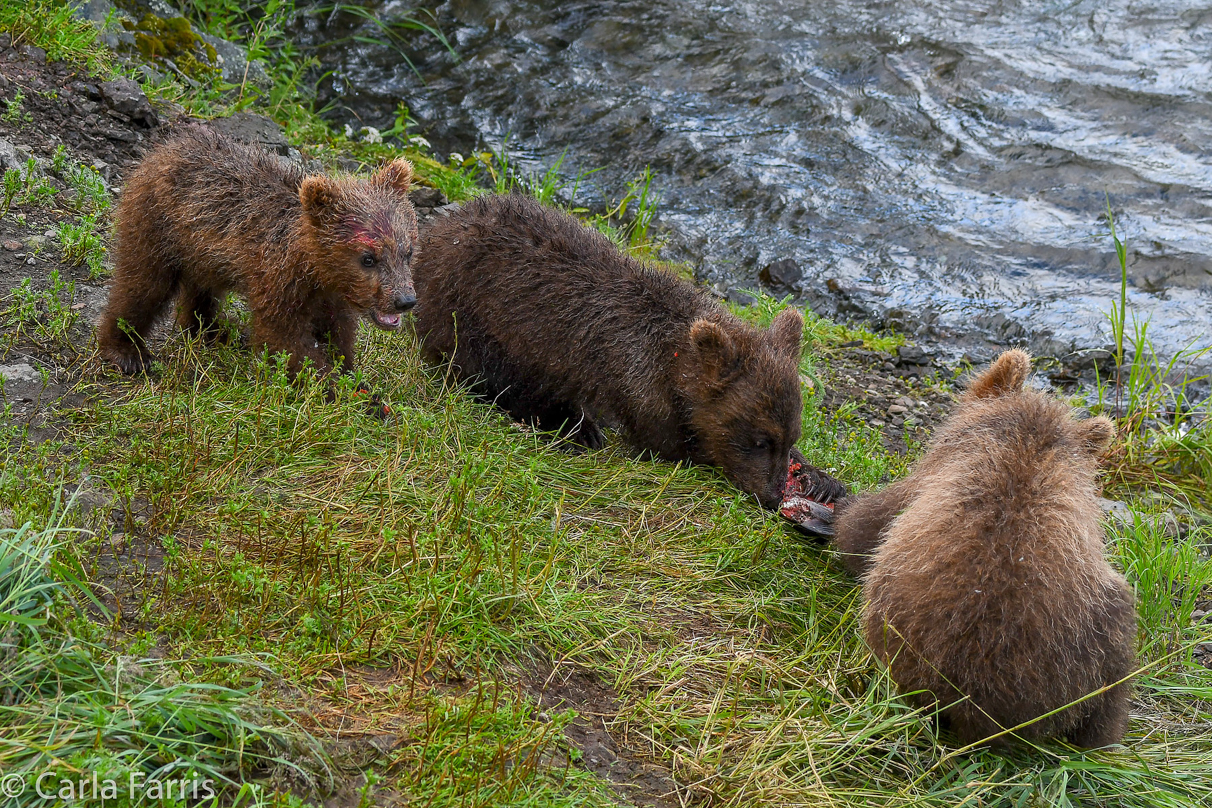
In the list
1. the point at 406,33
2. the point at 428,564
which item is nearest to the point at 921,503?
the point at 428,564

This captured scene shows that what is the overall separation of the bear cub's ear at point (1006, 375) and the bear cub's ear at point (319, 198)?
11.5ft

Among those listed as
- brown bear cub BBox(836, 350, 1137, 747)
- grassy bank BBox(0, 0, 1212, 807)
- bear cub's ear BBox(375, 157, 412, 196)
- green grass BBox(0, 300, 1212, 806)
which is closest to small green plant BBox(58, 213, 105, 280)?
grassy bank BBox(0, 0, 1212, 807)

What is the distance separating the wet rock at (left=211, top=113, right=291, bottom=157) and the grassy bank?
3.22 metres

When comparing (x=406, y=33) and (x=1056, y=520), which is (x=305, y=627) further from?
(x=406, y=33)

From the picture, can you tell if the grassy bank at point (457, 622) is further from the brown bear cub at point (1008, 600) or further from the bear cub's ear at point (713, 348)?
the bear cub's ear at point (713, 348)

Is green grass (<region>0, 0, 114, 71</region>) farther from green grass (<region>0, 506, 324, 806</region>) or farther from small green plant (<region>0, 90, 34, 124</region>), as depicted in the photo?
green grass (<region>0, 506, 324, 806</region>)

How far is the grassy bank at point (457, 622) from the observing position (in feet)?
11.0

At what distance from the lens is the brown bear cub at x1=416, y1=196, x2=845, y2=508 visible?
245 inches

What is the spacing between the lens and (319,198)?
5520mm

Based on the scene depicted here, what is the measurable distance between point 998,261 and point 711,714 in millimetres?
7369

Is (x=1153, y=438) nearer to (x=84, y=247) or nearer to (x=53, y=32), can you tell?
(x=84, y=247)

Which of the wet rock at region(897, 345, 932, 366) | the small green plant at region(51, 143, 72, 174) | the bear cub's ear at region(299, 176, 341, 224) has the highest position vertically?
the bear cub's ear at region(299, 176, 341, 224)

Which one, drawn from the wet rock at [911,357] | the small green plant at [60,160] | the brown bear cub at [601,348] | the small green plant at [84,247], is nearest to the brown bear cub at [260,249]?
the small green plant at [84,247]

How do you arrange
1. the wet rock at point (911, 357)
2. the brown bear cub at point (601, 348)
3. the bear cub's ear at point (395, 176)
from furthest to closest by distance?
the wet rock at point (911, 357) < the brown bear cub at point (601, 348) < the bear cub's ear at point (395, 176)
